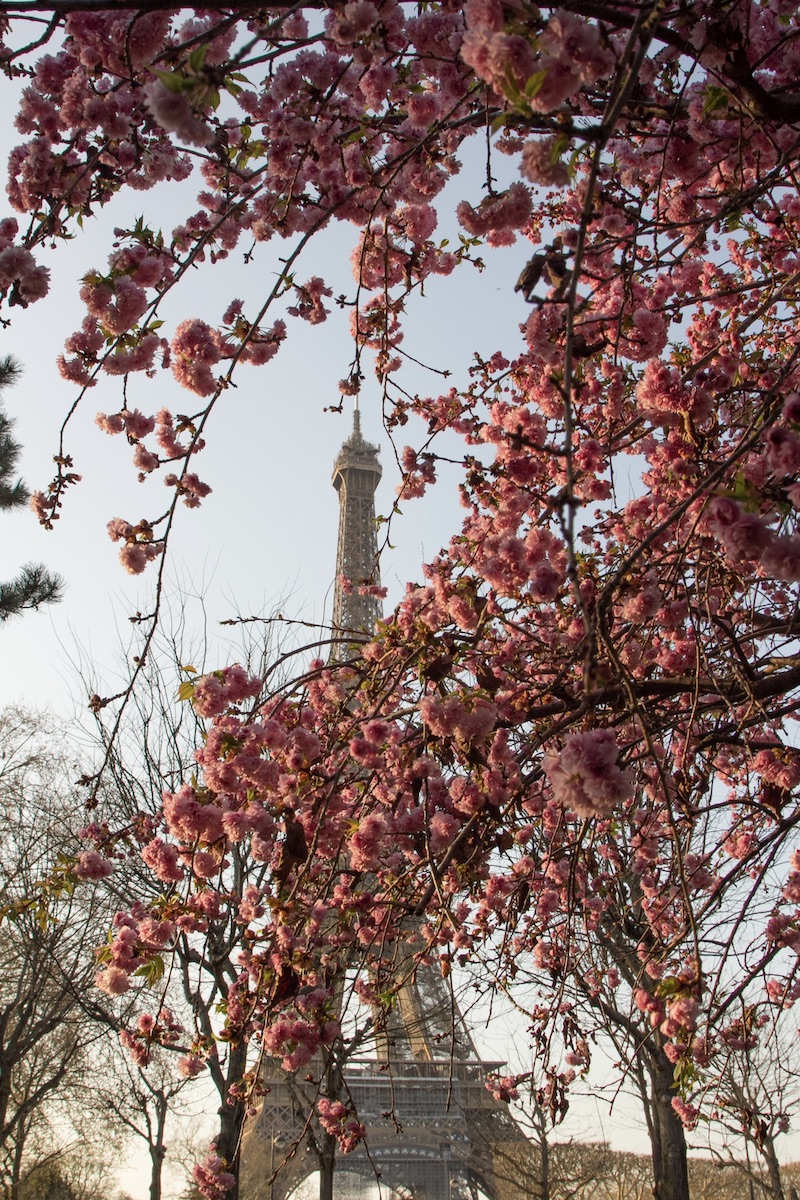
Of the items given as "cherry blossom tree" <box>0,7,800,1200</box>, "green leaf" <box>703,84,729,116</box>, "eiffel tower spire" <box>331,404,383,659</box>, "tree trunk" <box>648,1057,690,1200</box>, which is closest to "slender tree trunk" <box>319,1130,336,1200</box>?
"tree trunk" <box>648,1057,690,1200</box>

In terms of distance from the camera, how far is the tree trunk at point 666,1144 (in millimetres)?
6734

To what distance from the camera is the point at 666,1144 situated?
6.89 m

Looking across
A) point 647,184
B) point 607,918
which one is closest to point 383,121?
point 647,184

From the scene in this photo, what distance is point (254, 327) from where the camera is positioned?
235 cm

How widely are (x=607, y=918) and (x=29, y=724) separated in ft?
29.5

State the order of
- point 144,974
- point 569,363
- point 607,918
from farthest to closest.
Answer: point 607,918, point 144,974, point 569,363

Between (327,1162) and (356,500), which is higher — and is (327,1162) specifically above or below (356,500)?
below

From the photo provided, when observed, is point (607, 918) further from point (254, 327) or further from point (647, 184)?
point (254, 327)

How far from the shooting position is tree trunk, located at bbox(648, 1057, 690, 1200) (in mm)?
6734

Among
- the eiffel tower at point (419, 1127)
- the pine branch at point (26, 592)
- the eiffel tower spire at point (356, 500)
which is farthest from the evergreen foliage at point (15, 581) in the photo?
the eiffel tower spire at point (356, 500)

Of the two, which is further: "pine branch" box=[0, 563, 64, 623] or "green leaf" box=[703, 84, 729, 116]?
"pine branch" box=[0, 563, 64, 623]

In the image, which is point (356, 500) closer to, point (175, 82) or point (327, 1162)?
point (327, 1162)

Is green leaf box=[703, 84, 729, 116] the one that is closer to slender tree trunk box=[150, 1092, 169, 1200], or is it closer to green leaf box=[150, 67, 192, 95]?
green leaf box=[150, 67, 192, 95]

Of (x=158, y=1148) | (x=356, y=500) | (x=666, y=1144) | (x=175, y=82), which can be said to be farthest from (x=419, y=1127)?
(x=175, y=82)
